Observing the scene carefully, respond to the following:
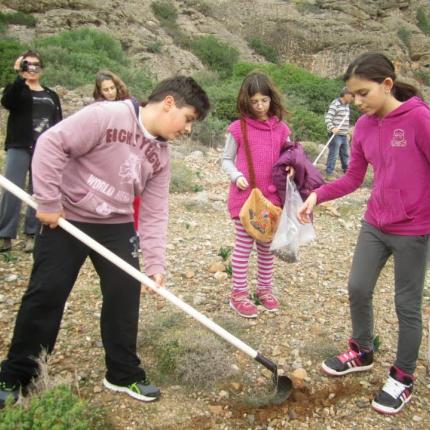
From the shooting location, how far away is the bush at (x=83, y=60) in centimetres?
1313

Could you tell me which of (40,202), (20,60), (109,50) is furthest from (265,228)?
(109,50)

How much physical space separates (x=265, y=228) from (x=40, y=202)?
1.67 m

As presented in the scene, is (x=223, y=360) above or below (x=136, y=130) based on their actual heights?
below

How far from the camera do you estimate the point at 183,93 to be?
2.21 metres

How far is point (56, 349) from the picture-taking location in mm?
3033

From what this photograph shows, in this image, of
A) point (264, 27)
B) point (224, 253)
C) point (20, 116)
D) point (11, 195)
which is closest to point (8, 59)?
point (20, 116)

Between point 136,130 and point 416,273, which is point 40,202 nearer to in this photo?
point 136,130

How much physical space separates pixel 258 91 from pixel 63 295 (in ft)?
5.93

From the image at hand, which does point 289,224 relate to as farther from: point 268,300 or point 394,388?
point 394,388

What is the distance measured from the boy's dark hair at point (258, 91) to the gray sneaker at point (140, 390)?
185cm

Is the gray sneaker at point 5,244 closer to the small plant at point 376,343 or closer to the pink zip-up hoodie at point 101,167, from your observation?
the pink zip-up hoodie at point 101,167

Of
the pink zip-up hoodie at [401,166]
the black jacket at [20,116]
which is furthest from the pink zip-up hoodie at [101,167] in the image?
the black jacket at [20,116]

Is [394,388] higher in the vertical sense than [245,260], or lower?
lower

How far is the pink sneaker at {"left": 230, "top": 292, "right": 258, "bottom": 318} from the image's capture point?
355cm
